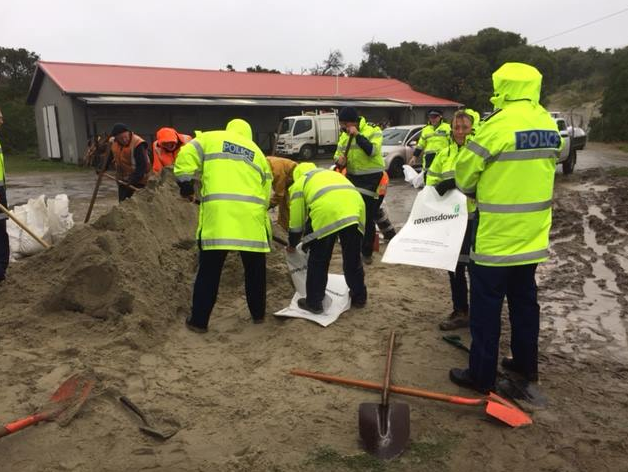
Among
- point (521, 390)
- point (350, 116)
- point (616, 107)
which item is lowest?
point (521, 390)

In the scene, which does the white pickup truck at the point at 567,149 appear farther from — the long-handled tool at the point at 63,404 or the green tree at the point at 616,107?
the green tree at the point at 616,107

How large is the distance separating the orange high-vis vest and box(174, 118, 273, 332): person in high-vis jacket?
10.9 ft

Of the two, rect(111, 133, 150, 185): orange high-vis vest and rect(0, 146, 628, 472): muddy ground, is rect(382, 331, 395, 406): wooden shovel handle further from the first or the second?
rect(111, 133, 150, 185): orange high-vis vest

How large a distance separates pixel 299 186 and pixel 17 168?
70.3 feet

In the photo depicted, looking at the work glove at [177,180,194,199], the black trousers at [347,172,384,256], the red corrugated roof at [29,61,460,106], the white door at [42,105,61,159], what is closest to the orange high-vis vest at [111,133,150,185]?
the black trousers at [347,172,384,256]

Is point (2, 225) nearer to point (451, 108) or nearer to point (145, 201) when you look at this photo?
point (145, 201)

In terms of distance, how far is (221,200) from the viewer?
412 centimetres

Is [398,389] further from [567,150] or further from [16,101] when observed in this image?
[16,101]

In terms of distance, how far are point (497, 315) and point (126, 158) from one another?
225 inches

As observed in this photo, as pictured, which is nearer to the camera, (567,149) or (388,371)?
(388,371)

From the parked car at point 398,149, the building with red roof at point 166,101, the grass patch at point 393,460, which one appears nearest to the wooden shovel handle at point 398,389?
the grass patch at point 393,460

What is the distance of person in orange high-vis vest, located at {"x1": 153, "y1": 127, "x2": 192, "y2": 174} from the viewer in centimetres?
705

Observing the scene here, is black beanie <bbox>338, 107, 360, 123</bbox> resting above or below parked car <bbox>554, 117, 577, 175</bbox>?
above

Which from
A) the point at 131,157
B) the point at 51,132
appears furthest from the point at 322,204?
the point at 51,132
